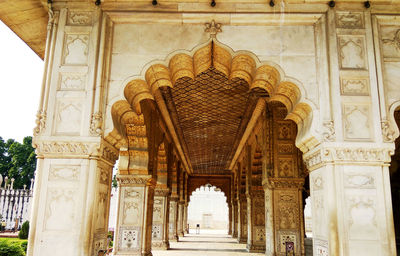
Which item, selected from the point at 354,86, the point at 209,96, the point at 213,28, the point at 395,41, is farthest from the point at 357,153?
the point at 209,96

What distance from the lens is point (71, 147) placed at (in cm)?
630

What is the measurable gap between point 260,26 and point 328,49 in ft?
4.35

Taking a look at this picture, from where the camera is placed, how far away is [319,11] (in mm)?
6941

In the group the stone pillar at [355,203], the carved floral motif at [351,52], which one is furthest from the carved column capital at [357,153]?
the carved floral motif at [351,52]

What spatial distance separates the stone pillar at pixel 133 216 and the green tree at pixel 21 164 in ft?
107

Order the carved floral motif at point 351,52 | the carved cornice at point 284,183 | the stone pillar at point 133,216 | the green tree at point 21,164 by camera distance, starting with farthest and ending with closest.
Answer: the green tree at point 21,164 → the stone pillar at point 133,216 → the carved cornice at point 284,183 → the carved floral motif at point 351,52

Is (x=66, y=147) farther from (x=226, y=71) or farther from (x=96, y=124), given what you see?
(x=226, y=71)

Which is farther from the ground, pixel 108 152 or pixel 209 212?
pixel 108 152

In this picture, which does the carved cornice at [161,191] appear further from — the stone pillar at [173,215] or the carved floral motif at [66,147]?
the carved floral motif at [66,147]

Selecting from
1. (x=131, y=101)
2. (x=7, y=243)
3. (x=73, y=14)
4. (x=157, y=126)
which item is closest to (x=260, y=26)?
(x=131, y=101)

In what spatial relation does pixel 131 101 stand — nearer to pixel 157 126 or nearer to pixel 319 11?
pixel 319 11

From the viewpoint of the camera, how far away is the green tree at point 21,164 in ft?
134

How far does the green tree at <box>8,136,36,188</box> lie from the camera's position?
4078 cm

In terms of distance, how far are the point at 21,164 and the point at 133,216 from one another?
115ft
